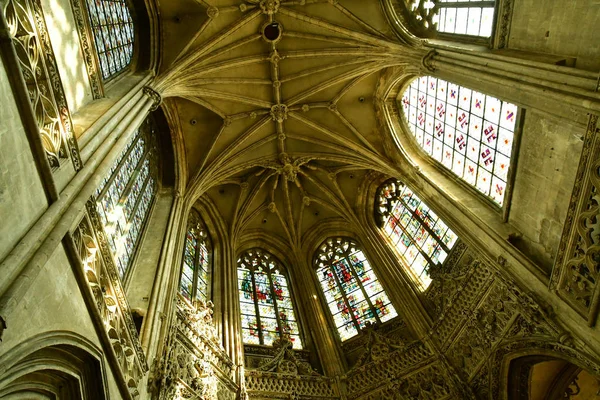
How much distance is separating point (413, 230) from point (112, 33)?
29.8 feet

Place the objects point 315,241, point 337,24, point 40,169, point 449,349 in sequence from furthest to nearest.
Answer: point 315,241
point 337,24
point 449,349
point 40,169

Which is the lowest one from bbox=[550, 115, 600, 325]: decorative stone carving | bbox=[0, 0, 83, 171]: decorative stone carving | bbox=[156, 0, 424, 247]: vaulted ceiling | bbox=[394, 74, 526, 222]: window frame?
bbox=[550, 115, 600, 325]: decorative stone carving

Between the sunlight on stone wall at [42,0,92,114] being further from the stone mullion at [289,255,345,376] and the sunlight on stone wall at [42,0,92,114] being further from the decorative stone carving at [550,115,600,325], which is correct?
the stone mullion at [289,255,345,376]

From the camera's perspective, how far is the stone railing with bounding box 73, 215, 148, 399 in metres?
6.11

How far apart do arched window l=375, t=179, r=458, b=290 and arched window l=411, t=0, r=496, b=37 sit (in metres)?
4.64

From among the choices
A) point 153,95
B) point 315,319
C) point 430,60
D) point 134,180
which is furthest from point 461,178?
point 134,180

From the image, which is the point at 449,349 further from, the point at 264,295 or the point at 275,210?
the point at 275,210

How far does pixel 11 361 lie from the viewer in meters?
4.12

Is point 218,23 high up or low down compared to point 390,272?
up

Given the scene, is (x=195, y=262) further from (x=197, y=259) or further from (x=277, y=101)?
(x=277, y=101)

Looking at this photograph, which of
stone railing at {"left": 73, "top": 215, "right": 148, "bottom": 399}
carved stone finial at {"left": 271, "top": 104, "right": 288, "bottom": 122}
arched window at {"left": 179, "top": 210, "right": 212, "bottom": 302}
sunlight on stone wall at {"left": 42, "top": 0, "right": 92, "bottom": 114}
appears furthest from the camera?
carved stone finial at {"left": 271, "top": 104, "right": 288, "bottom": 122}

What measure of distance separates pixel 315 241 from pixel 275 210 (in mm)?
1752

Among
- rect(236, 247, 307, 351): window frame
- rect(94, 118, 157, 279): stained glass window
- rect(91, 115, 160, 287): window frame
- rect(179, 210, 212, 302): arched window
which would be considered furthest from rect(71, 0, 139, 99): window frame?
rect(236, 247, 307, 351): window frame

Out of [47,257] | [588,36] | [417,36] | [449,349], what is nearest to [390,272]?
[449,349]
